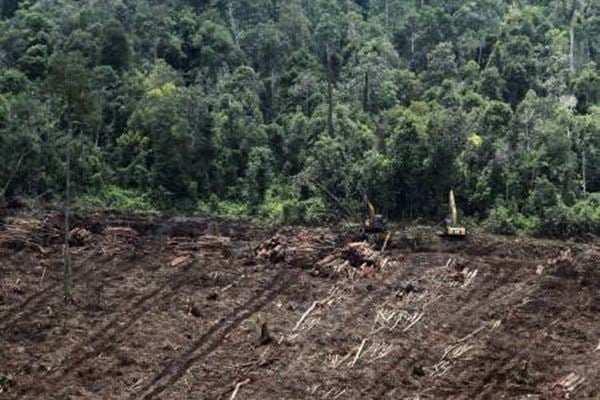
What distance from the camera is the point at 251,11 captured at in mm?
45781

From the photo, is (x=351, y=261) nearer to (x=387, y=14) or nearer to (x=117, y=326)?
(x=117, y=326)

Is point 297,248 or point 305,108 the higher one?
point 305,108

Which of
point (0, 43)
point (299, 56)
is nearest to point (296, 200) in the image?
point (299, 56)

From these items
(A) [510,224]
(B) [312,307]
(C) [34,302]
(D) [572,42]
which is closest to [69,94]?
(C) [34,302]

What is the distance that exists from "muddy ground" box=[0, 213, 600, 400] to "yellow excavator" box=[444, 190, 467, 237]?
0.44m

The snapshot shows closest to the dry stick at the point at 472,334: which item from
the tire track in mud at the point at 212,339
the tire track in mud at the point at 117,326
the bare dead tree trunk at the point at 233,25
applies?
the tire track in mud at the point at 212,339

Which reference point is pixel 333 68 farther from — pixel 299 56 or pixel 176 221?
pixel 176 221

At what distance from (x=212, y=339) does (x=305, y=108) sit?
1981cm

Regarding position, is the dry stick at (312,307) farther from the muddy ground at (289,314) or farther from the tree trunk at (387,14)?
the tree trunk at (387,14)

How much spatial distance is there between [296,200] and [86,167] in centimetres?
688

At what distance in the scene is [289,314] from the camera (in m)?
21.0

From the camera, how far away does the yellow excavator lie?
26078 millimetres

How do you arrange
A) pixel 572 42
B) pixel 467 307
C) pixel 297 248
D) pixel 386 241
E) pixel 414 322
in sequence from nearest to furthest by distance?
pixel 414 322
pixel 467 307
pixel 297 248
pixel 386 241
pixel 572 42

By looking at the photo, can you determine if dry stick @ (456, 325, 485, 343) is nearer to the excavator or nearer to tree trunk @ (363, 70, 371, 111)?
the excavator
